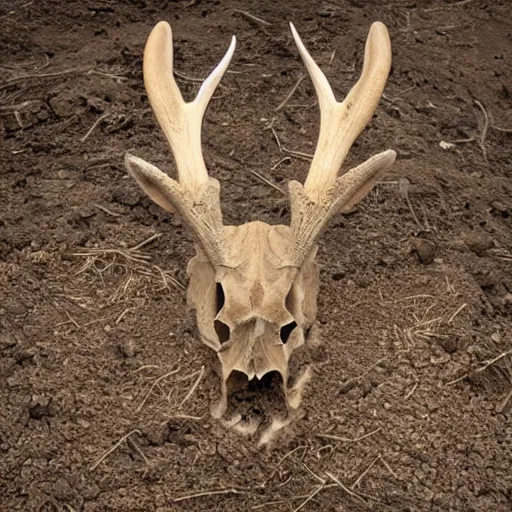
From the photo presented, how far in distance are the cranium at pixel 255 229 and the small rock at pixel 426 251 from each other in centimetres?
78

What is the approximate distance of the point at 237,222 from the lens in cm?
489

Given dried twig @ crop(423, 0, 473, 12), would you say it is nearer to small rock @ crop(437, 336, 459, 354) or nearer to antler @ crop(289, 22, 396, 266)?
antler @ crop(289, 22, 396, 266)

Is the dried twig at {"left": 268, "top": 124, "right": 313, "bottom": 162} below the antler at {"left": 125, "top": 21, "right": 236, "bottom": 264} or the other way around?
below

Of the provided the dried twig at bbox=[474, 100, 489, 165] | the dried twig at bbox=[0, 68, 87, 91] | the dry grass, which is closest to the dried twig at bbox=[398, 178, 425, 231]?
the dried twig at bbox=[474, 100, 489, 165]

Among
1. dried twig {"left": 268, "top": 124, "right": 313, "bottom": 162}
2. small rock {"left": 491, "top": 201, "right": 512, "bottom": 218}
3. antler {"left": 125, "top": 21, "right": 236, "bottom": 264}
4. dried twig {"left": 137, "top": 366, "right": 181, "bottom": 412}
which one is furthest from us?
dried twig {"left": 268, "top": 124, "right": 313, "bottom": 162}

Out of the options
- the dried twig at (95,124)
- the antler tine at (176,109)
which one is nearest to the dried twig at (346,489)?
the antler tine at (176,109)

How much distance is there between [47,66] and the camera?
586 cm

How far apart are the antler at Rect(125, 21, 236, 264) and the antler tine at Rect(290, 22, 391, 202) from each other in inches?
14.6

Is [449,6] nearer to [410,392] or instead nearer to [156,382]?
[410,392]

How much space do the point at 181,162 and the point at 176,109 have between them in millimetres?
215

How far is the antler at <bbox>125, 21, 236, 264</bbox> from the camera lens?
381 centimetres

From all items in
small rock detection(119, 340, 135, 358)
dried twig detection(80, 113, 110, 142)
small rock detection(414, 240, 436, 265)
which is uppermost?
small rock detection(119, 340, 135, 358)

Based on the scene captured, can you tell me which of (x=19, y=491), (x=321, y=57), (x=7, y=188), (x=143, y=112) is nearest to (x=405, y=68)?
(x=321, y=57)

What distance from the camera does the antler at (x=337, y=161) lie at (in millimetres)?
3850
